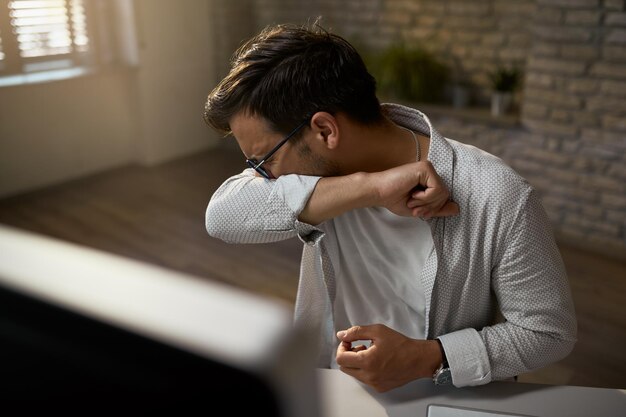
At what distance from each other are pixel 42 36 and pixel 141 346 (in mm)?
4439

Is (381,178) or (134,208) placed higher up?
(381,178)

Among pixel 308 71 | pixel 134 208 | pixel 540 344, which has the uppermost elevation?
pixel 308 71

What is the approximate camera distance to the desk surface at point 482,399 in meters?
0.88

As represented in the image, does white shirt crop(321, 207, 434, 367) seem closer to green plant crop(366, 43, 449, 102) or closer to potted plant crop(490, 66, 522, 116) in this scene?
potted plant crop(490, 66, 522, 116)

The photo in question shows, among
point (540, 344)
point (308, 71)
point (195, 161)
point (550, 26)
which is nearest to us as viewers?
point (540, 344)

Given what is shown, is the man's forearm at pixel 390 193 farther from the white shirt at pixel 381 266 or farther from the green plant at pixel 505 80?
the green plant at pixel 505 80

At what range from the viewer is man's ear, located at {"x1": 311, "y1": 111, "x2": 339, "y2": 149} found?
107 cm

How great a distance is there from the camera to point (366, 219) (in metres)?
1.16

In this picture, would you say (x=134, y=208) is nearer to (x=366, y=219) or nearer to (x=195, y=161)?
(x=195, y=161)

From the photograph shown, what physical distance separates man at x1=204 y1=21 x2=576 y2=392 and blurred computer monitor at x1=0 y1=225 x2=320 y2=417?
0.75 metres

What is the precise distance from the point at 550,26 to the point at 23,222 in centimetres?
316

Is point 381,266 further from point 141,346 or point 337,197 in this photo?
point 141,346

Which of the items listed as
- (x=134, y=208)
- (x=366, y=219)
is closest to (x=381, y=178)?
(x=366, y=219)

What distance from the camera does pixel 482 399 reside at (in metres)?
0.92
